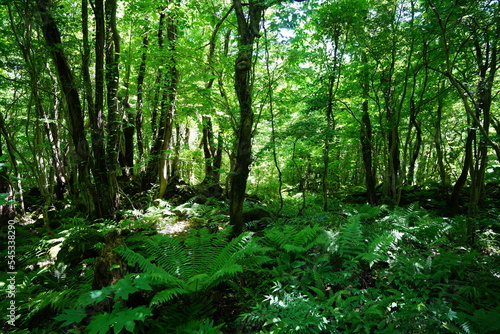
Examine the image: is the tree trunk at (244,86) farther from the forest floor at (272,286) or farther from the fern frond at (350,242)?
the fern frond at (350,242)

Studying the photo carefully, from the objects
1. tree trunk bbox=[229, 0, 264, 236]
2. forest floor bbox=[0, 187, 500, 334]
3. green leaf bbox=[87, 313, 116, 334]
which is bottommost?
forest floor bbox=[0, 187, 500, 334]

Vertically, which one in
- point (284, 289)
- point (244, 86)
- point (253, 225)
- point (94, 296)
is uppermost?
point (244, 86)

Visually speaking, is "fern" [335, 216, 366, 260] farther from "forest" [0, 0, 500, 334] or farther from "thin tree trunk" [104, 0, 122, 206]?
"thin tree trunk" [104, 0, 122, 206]

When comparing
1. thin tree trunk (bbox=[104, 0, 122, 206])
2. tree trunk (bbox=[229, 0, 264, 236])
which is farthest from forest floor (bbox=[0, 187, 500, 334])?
thin tree trunk (bbox=[104, 0, 122, 206])

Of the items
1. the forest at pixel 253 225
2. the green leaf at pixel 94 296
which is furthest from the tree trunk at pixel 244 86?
the green leaf at pixel 94 296

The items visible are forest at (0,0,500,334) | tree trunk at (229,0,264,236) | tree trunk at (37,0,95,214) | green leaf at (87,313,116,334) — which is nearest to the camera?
green leaf at (87,313,116,334)

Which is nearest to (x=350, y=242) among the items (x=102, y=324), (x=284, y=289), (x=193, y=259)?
(x=284, y=289)

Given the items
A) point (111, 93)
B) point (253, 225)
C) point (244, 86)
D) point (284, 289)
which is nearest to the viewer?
point (284, 289)

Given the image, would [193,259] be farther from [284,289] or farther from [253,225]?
[253,225]

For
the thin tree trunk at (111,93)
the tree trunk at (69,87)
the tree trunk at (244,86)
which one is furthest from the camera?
the thin tree trunk at (111,93)

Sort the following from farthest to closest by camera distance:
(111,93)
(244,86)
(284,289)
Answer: (111,93), (244,86), (284,289)

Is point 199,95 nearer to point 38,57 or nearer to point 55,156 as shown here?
point 38,57

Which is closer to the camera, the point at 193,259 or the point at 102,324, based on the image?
the point at 102,324

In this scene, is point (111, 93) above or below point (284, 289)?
above
